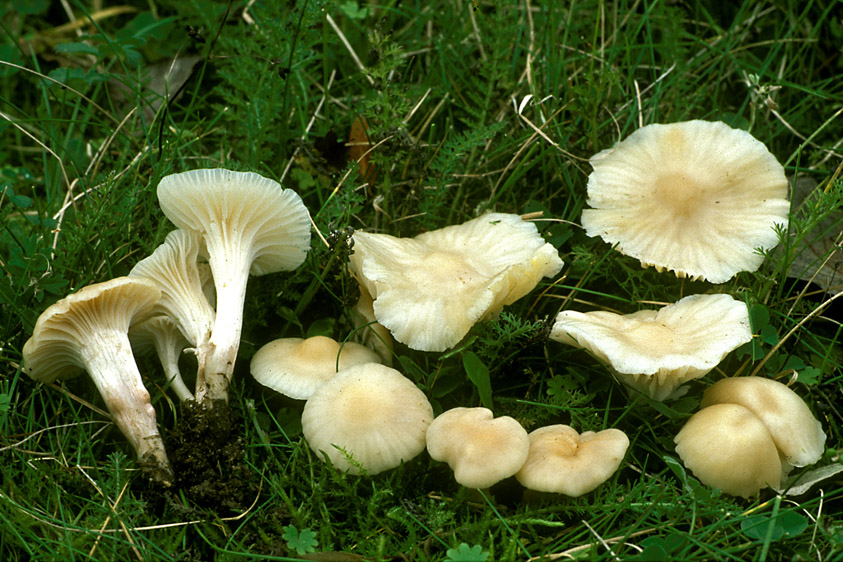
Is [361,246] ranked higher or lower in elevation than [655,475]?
higher

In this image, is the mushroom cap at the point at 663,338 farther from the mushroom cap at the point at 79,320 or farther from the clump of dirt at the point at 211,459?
the mushroom cap at the point at 79,320

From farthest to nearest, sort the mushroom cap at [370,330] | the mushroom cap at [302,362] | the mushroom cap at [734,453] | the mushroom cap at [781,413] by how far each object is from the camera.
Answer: the mushroom cap at [370,330] → the mushroom cap at [302,362] → the mushroom cap at [781,413] → the mushroom cap at [734,453]

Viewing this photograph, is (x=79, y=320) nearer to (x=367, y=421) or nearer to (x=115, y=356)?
(x=115, y=356)

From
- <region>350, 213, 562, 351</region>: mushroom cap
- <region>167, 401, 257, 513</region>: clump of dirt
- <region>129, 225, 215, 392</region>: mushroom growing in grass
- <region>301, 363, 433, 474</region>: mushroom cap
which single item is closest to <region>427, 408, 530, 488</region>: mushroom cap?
<region>301, 363, 433, 474</region>: mushroom cap

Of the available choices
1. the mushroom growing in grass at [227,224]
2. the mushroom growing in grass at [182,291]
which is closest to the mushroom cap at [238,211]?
the mushroom growing in grass at [227,224]

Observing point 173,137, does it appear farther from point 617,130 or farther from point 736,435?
point 736,435

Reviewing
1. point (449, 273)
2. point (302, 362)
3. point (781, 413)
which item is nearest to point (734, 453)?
point (781, 413)

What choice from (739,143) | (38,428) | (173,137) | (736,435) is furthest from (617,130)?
(38,428)
